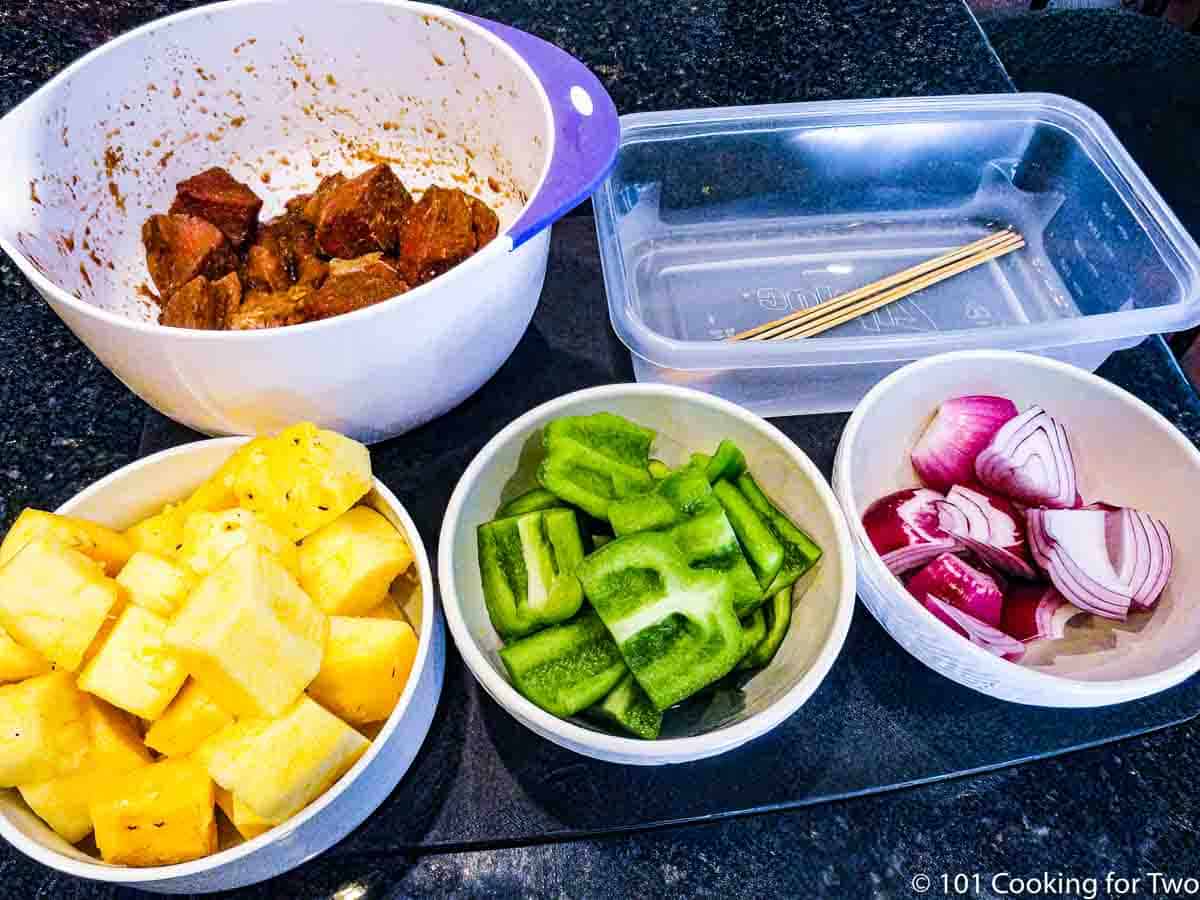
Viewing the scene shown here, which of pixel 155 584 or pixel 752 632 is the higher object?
pixel 155 584

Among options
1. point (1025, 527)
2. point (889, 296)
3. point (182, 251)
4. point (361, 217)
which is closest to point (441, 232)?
point (361, 217)

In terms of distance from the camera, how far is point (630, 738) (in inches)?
32.4

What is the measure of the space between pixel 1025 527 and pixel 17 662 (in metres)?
1.02

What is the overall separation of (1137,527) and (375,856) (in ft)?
2.83

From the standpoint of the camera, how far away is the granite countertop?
0.86 m

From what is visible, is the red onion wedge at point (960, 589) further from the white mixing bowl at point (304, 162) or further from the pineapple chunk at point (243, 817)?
the pineapple chunk at point (243, 817)

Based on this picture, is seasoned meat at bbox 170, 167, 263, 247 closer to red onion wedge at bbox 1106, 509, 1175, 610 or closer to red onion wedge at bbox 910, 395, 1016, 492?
red onion wedge at bbox 910, 395, 1016, 492

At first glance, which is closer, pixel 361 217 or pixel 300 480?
pixel 300 480

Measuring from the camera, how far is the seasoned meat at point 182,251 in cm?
112

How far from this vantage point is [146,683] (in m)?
0.74

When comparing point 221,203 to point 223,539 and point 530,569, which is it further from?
point 530,569

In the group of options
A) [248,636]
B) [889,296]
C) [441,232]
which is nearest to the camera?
[248,636]

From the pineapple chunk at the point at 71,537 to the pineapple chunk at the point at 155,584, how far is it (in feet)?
0.16

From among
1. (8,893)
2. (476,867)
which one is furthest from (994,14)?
(8,893)
